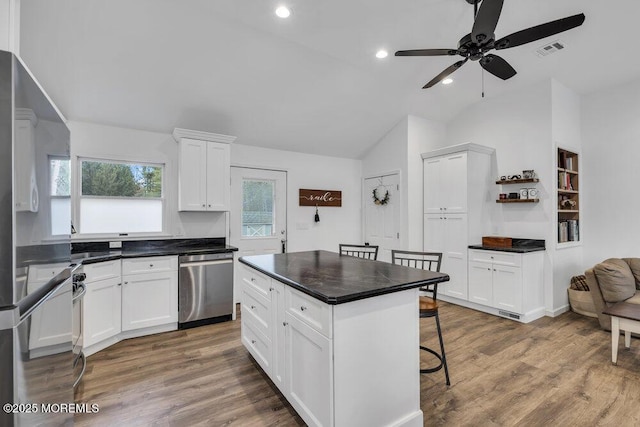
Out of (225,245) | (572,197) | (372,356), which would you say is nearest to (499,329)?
(572,197)

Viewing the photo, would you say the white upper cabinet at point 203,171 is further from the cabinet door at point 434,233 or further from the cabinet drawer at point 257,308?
Result: the cabinet door at point 434,233

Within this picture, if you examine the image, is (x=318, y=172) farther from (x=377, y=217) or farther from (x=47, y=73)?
(x=47, y=73)

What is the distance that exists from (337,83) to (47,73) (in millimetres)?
3110

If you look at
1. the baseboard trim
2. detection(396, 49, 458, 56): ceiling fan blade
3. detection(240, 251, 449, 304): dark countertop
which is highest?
detection(396, 49, 458, 56): ceiling fan blade

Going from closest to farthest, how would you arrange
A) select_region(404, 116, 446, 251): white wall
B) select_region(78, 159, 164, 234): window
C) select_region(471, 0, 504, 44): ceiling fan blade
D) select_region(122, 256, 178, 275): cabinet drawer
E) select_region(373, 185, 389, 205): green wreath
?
select_region(471, 0, 504, 44): ceiling fan blade → select_region(122, 256, 178, 275): cabinet drawer → select_region(78, 159, 164, 234): window → select_region(404, 116, 446, 251): white wall → select_region(373, 185, 389, 205): green wreath

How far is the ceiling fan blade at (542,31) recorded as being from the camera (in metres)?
1.96

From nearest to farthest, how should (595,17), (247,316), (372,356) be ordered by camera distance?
(372,356)
(247,316)
(595,17)

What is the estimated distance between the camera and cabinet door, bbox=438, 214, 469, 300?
430 cm

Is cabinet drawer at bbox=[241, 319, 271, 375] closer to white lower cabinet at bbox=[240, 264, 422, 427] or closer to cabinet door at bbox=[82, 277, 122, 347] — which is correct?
white lower cabinet at bbox=[240, 264, 422, 427]

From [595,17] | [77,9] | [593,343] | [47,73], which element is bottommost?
[593,343]

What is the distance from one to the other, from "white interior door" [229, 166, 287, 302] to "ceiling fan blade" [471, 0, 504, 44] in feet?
11.1

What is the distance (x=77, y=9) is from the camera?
2.53 meters

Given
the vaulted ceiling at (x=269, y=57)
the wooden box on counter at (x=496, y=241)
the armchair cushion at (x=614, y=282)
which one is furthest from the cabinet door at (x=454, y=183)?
the armchair cushion at (x=614, y=282)

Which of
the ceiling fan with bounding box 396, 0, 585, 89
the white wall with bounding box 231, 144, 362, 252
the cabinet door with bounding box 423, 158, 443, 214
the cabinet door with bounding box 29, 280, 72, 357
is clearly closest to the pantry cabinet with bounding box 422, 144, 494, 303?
the cabinet door with bounding box 423, 158, 443, 214
